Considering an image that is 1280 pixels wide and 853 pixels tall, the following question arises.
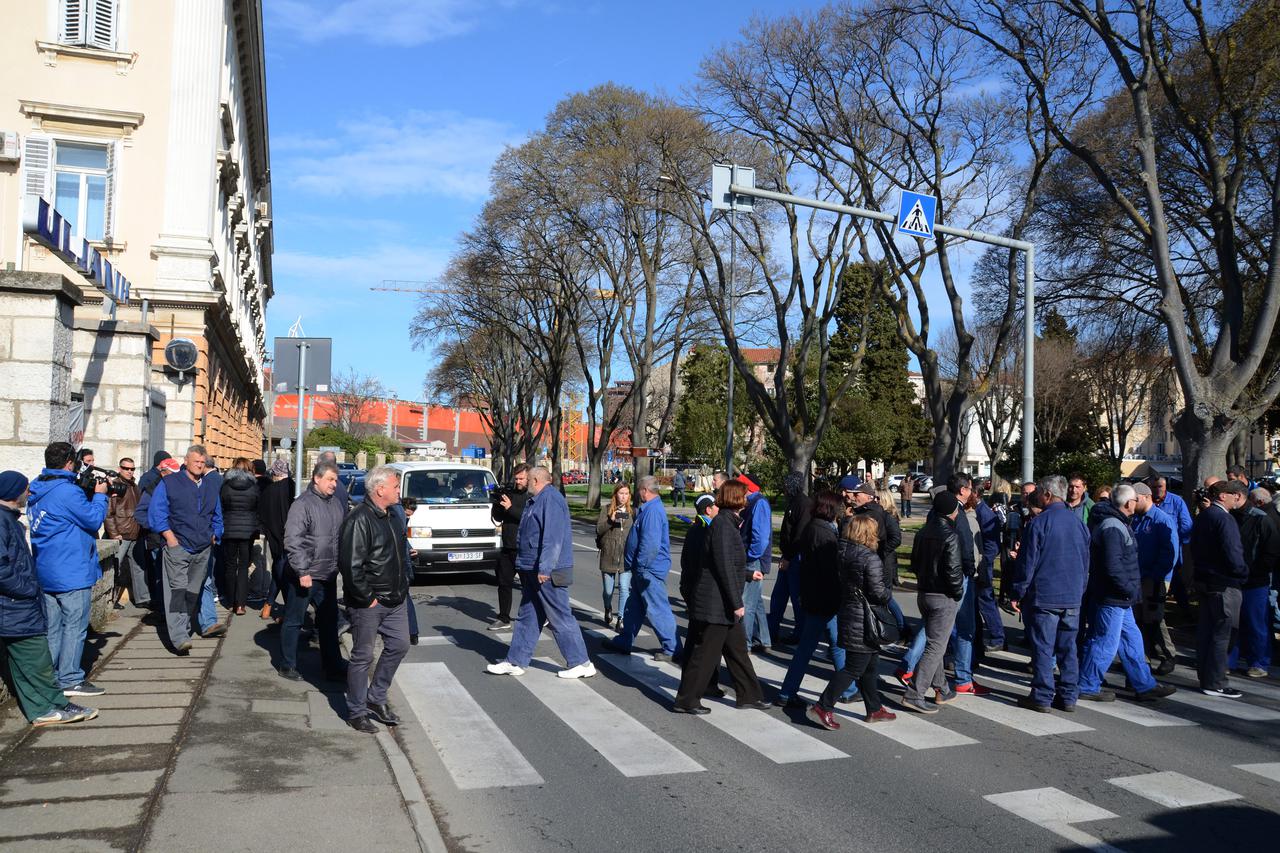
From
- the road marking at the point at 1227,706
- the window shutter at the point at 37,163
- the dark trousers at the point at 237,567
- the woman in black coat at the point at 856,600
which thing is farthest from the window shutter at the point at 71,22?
the road marking at the point at 1227,706

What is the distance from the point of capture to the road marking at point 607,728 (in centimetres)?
668

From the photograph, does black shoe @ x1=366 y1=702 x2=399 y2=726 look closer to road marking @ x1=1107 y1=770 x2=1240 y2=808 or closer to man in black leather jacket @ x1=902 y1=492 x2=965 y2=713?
man in black leather jacket @ x1=902 y1=492 x2=965 y2=713

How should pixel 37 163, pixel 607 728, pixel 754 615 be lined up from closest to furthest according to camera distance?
pixel 607 728, pixel 754 615, pixel 37 163

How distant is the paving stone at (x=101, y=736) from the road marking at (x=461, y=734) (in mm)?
1726

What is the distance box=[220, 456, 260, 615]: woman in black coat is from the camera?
12.4m

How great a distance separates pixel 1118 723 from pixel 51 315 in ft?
30.1

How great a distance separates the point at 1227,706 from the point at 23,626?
29.5ft

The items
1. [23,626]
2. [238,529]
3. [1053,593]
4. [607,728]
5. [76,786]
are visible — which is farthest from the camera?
[238,529]

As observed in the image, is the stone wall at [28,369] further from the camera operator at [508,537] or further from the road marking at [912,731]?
the road marking at [912,731]

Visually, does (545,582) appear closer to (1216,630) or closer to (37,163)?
(1216,630)

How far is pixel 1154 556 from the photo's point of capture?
9.89 m

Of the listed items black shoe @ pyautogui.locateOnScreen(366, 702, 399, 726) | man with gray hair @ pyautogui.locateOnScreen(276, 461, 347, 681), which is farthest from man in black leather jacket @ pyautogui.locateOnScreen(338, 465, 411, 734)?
man with gray hair @ pyautogui.locateOnScreen(276, 461, 347, 681)

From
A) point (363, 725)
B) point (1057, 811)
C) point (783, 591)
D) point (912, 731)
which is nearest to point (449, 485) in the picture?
point (783, 591)

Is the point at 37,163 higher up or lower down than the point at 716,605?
higher up
